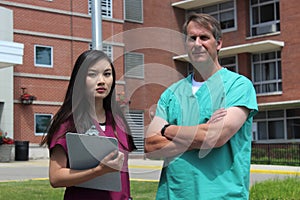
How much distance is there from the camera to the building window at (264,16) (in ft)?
103

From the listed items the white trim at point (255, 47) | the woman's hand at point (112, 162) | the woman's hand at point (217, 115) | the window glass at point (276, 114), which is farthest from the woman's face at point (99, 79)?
the window glass at point (276, 114)

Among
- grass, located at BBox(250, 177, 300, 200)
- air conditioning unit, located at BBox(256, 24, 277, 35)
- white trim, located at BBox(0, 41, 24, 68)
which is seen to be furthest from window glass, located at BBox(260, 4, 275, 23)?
grass, located at BBox(250, 177, 300, 200)

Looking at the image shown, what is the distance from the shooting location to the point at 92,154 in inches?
110

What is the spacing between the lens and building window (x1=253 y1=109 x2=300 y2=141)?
30188 millimetres

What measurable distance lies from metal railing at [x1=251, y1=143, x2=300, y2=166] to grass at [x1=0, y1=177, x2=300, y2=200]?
14054mm

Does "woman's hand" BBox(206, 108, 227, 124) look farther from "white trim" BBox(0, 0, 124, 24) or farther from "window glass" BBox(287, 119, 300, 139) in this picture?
"window glass" BBox(287, 119, 300, 139)

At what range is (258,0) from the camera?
32.3 m

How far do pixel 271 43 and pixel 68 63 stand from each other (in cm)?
1113

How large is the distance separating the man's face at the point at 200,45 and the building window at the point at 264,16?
2899 centimetres

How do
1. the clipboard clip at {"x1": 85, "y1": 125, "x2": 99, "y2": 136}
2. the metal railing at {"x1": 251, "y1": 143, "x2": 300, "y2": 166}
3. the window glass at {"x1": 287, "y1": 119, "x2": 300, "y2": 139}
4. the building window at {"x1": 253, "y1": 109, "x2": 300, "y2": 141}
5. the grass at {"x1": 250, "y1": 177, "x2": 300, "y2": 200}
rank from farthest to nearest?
the building window at {"x1": 253, "y1": 109, "x2": 300, "y2": 141}
the window glass at {"x1": 287, "y1": 119, "x2": 300, "y2": 139}
the metal railing at {"x1": 251, "y1": 143, "x2": 300, "y2": 166}
the grass at {"x1": 250, "y1": 177, "x2": 300, "y2": 200}
the clipboard clip at {"x1": 85, "y1": 125, "x2": 99, "y2": 136}

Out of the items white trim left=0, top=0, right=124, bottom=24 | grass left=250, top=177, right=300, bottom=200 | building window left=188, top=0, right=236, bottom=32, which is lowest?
grass left=250, top=177, right=300, bottom=200

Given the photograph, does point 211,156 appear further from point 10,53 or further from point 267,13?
point 267,13

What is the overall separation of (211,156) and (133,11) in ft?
101

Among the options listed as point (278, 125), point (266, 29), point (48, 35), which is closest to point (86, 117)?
point (48, 35)
